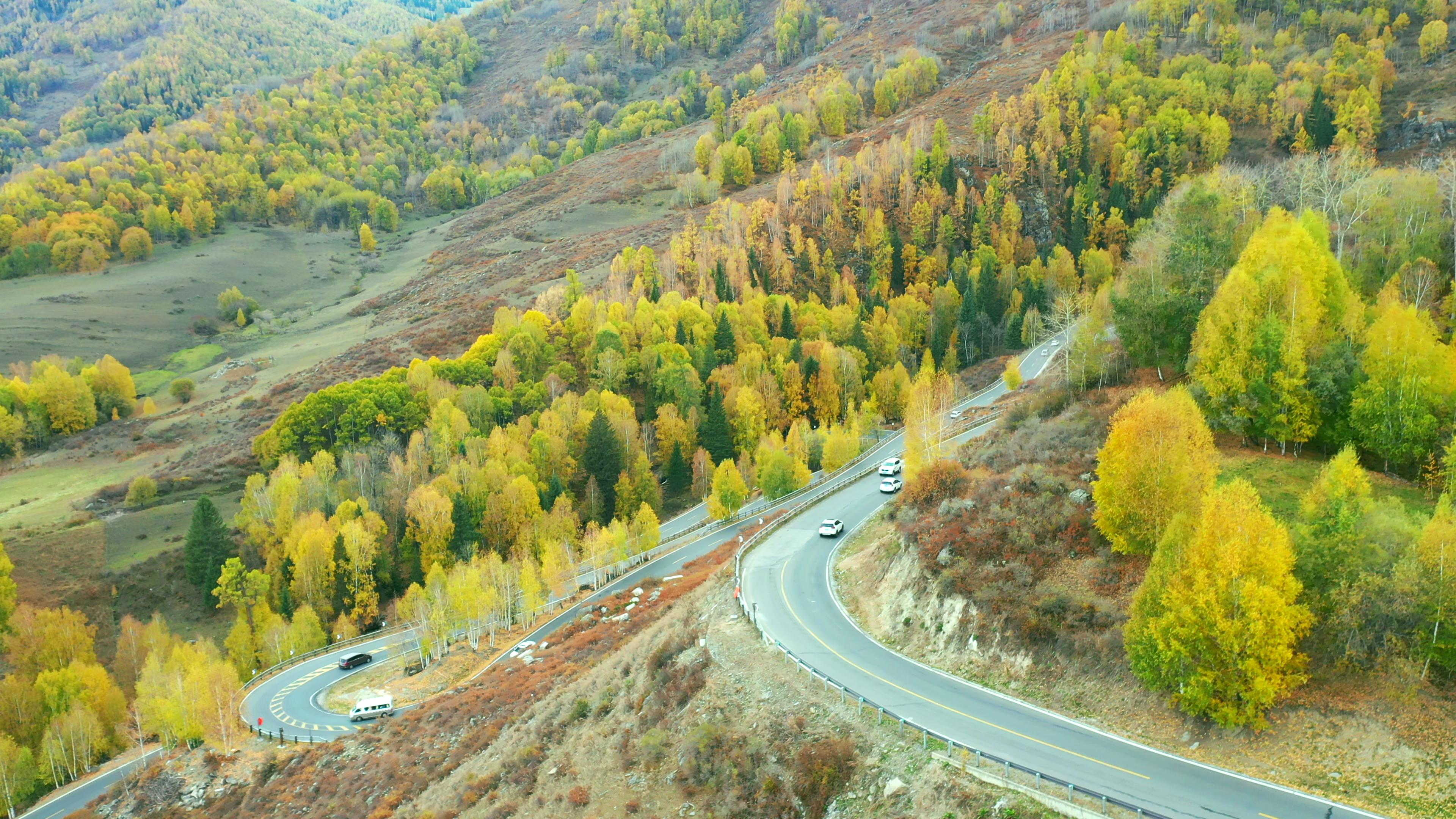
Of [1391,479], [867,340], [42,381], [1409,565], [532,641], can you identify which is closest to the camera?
[1409,565]

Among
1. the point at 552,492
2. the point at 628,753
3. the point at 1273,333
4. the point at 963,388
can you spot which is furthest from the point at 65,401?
the point at 1273,333

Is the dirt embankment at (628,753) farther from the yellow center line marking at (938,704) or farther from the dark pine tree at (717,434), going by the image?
the dark pine tree at (717,434)

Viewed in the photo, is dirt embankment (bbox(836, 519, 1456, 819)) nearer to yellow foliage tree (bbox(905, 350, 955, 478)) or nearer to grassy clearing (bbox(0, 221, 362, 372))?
yellow foliage tree (bbox(905, 350, 955, 478))

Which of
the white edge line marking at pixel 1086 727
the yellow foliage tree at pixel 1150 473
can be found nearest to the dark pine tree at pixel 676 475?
the white edge line marking at pixel 1086 727

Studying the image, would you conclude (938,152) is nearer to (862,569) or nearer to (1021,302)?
(1021,302)

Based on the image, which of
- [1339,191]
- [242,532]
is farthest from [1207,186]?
Answer: [242,532]

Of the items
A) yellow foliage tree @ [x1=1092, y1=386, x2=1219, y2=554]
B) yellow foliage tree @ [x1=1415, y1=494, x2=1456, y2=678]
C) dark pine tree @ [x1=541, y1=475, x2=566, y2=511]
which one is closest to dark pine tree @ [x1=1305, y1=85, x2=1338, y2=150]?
dark pine tree @ [x1=541, y1=475, x2=566, y2=511]
